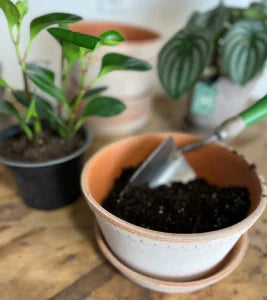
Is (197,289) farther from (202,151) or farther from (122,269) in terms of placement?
(202,151)

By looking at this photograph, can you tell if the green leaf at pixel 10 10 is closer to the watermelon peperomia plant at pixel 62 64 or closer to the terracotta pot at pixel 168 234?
the watermelon peperomia plant at pixel 62 64

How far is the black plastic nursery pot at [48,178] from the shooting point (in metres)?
0.53

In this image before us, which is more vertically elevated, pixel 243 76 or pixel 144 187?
pixel 243 76

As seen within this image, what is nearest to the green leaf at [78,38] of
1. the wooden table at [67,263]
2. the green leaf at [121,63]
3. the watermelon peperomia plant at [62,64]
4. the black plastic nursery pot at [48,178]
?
the watermelon peperomia plant at [62,64]

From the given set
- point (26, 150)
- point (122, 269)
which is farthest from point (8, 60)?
point (122, 269)

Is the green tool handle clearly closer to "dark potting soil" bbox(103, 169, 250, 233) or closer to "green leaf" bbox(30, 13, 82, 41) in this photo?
"dark potting soil" bbox(103, 169, 250, 233)

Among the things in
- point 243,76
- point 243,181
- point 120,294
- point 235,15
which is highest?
point 235,15

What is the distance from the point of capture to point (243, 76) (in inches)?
26.0

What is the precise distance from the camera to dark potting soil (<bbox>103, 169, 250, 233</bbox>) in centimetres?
47

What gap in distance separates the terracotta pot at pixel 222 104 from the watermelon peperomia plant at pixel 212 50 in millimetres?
113

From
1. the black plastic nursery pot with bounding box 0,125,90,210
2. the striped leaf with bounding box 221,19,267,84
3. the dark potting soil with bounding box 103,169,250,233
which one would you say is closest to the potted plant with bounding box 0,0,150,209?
the black plastic nursery pot with bounding box 0,125,90,210

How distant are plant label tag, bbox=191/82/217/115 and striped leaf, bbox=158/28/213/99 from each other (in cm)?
16

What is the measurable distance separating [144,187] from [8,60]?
64cm

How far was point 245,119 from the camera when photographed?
49 cm
